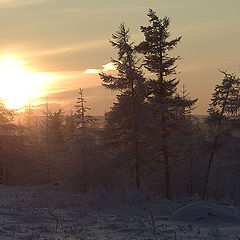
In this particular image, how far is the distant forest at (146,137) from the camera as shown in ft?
96.4

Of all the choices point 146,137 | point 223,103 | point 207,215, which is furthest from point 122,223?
point 223,103

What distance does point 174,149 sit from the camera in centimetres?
3400

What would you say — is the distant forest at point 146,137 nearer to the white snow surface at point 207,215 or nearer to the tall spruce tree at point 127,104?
the tall spruce tree at point 127,104

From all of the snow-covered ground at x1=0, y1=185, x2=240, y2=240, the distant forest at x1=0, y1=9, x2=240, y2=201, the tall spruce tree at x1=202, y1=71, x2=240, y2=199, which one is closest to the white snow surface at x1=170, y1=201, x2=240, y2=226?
the snow-covered ground at x1=0, y1=185, x2=240, y2=240

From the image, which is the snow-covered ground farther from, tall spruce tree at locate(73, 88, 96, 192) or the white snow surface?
tall spruce tree at locate(73, 88, 96, 192)

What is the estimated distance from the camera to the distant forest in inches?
1156

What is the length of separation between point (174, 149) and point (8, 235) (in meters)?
25.6

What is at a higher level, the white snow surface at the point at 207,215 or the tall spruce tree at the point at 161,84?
the tall spruce tree at the point at 161,84

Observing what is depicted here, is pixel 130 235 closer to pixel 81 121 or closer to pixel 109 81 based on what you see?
pixel 109 81

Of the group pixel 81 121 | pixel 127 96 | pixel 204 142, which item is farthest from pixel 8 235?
pixel 204 142

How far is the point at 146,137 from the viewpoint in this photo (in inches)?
1177

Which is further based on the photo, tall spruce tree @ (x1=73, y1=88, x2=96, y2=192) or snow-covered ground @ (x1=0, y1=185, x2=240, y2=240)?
tall spruce tree @ (x1=73, y1=88, x2=96, y2=192)

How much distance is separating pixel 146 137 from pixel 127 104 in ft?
9.42

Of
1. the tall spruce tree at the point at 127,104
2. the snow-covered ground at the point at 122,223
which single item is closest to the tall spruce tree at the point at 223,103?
the tall spruce tree at the point at 127,104
